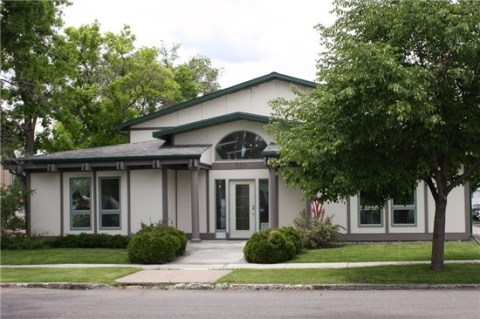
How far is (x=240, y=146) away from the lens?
73.3 feet

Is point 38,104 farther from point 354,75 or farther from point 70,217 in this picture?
point 354,75

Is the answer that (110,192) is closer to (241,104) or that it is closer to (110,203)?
(110,203)

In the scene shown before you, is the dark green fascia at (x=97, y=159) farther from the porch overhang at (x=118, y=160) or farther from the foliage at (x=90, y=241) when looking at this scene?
the foliage at (x=90, y=241)

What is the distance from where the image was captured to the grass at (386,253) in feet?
53.1

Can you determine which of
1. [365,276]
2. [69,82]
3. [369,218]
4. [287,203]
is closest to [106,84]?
[69,82]

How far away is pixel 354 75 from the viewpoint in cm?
1159

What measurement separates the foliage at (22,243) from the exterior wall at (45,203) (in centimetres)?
101

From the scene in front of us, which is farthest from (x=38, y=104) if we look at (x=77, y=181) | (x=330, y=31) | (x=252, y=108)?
(x=330, y=31)

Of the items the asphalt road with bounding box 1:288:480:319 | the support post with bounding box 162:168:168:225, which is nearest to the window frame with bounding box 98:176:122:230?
the support post with bounding box 162:168:168:225

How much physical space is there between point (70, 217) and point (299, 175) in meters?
11.8

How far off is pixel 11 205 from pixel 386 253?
13.8 metres

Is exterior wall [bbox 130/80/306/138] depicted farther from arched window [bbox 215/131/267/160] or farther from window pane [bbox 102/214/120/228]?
window pane [bbox 102/214/120/228]

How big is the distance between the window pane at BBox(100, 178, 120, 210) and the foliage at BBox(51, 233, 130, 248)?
1.55 metres

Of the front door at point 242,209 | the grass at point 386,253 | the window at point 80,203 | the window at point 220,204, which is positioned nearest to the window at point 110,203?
the window at point 80,203
